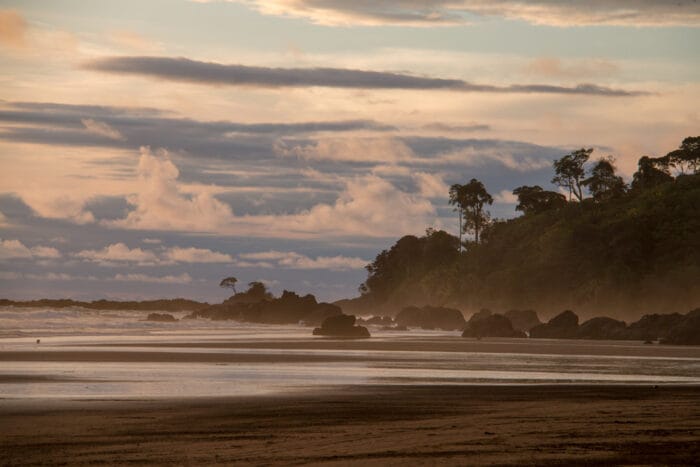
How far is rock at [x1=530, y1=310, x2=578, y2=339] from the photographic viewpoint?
87.5 m

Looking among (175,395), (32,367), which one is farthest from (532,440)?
(32,367)

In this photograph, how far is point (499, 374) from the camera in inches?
1478

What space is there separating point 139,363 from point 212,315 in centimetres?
11905

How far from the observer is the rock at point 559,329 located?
8750 cm

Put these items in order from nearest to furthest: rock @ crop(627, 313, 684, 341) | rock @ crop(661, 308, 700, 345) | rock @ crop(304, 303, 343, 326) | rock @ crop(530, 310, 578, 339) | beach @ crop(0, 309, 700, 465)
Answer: beach @ crop(0, 309, 700, 465) < rock @ crop(661, 308, 700, 345) < rock @ crop(627, 313, 684, 341) < rock @ crop(530, 310, 578, 339) < rock @ crop(304, 303, 343, 326)

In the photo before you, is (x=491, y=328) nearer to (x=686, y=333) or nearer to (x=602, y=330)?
(x=602, y=330)

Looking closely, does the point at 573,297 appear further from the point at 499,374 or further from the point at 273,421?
the point at 273,421

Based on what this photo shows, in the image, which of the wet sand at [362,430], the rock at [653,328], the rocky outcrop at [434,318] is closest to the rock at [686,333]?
the rock at [653,328]

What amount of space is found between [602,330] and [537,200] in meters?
114

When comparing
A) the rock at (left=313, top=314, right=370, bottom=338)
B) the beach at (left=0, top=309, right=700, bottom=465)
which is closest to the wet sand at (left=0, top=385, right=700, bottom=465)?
the beach at (left=0, top=309, right=700, bottom=465)

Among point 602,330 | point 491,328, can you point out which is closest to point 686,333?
point 602,330

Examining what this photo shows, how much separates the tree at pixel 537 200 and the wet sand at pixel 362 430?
16763 centimetres

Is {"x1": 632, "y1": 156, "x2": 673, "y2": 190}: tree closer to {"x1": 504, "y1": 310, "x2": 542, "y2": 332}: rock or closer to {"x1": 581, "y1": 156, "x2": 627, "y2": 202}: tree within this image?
{"x1": 581, "y1": 156, "x2": 627, "y2": 202}: tree

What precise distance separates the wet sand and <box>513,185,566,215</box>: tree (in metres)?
168
